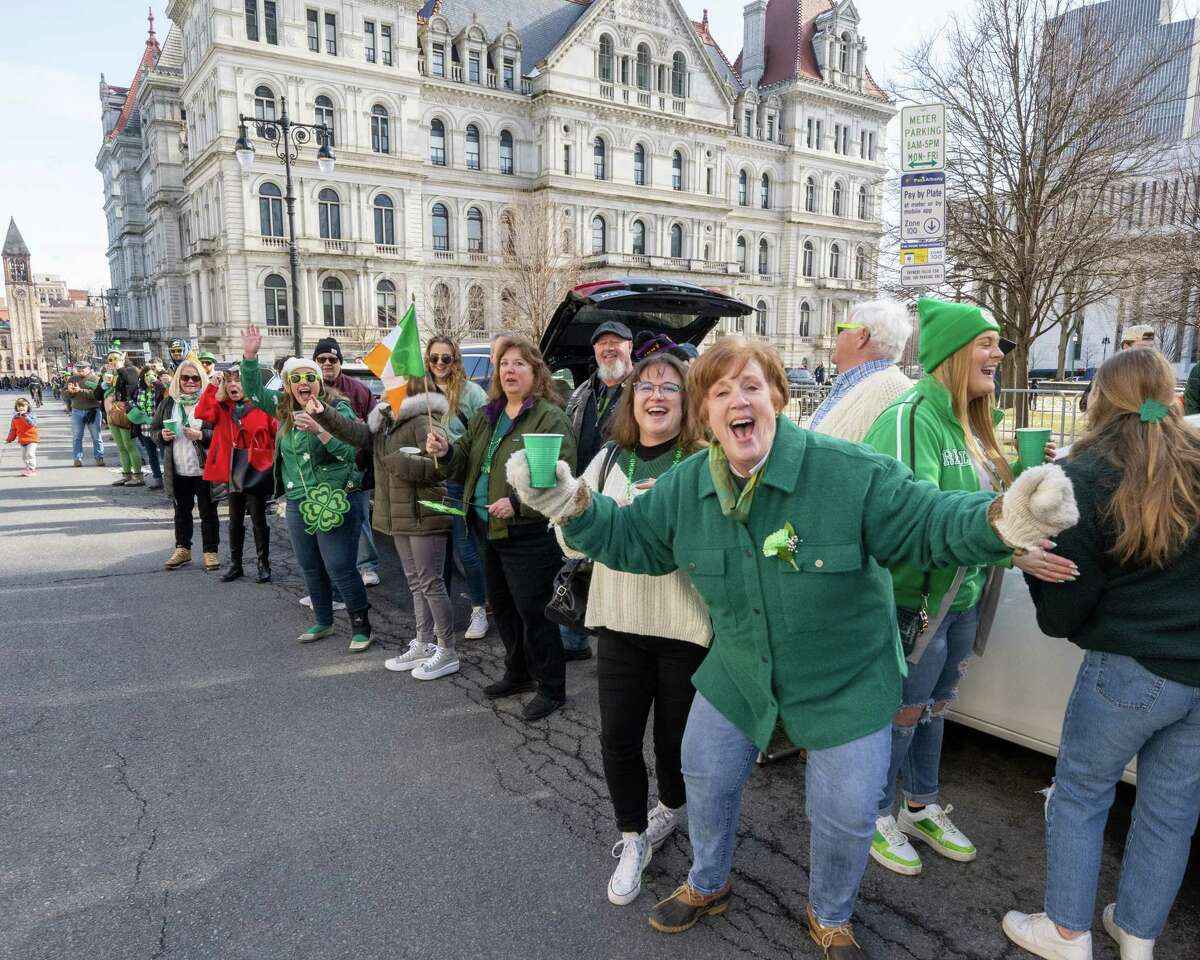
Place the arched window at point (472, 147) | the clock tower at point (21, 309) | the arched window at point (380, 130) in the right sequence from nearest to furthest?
the arched window at point (380, 130), the arched window at point (472, 147), the clock tower at point (21, 309)

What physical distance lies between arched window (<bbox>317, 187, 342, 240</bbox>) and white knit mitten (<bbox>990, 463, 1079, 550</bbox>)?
46985mm

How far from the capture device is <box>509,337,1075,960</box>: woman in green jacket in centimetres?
222

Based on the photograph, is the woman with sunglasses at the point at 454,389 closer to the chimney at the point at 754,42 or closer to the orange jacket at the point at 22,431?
the orange jacket at the point at 22,431

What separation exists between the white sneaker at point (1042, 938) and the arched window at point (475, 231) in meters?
49.6

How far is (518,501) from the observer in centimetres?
423

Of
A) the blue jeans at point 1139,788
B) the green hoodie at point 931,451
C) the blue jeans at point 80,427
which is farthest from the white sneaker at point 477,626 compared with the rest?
the blue jeans at point 80,427

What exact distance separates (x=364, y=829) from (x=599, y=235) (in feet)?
170

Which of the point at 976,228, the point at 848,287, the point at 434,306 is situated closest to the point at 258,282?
the point at 434,306

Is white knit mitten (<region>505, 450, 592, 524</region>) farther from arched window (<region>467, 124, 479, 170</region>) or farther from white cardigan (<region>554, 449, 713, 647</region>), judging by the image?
arched window (<region>467, 124, 479, 170</region>)

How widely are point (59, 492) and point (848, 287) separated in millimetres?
60993

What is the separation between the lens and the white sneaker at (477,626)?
6.05m

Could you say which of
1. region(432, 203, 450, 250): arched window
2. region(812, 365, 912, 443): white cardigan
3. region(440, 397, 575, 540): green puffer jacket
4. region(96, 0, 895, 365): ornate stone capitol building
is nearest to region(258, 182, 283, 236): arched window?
region(96, 0, 895, 365): ornate stone capitol building

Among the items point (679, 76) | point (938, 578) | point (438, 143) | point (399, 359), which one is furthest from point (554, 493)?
point (679, 76)

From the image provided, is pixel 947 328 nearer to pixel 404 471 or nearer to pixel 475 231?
pixel 404 471
